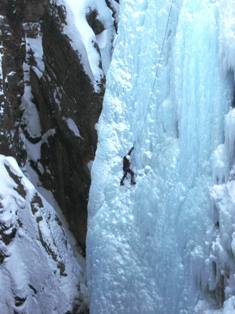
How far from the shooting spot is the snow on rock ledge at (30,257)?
4.66 metres

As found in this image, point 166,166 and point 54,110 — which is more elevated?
point 54,110

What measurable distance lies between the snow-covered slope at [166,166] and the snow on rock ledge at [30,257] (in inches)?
17.9

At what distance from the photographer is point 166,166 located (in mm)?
4336

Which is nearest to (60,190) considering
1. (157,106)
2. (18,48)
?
(18,48)

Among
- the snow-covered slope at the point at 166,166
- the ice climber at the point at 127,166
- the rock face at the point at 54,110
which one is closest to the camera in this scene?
the snow-covered slope at the point at 166,166

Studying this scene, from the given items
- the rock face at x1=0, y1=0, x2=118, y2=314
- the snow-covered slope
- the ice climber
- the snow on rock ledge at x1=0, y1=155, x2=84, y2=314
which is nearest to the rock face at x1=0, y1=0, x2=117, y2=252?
the rock face at x1=0, y1=0, x2=118, y2=314

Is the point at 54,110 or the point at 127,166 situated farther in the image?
the point at 54,110

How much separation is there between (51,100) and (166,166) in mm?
2979

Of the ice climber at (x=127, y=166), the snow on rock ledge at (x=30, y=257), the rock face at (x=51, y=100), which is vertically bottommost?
the snow on rock ledge at (x=30, y=257)

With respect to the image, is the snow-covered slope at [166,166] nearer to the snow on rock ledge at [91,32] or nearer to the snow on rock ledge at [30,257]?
the snow on rock ledge at [30,257]

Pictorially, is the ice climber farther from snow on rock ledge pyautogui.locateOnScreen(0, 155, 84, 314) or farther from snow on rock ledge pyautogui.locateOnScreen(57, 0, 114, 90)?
snow on rock ledge pyautogui.locateOnScreen(57, 0, 114, 90)

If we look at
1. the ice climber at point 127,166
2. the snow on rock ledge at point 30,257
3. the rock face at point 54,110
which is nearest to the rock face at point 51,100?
the rock face at point 54,110

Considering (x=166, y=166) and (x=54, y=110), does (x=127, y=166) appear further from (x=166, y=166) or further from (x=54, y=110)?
(x=54, y=110)

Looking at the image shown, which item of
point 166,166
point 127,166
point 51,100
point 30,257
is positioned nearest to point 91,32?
point 51,100
